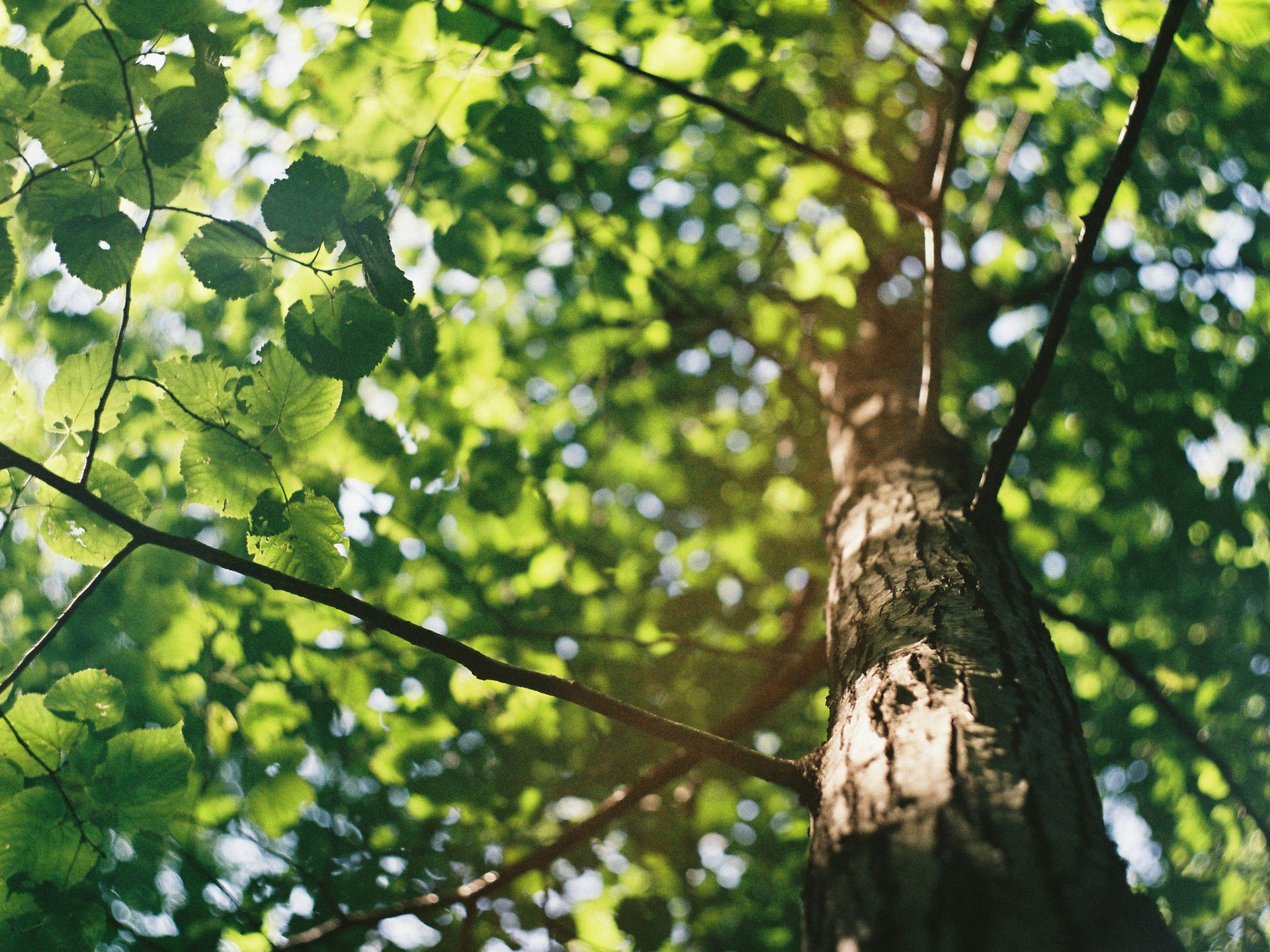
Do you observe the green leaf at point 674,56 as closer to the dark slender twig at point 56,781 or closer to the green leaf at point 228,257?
the green leaf at point 228,257

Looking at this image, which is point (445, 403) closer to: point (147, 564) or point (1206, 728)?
point (147, 564)

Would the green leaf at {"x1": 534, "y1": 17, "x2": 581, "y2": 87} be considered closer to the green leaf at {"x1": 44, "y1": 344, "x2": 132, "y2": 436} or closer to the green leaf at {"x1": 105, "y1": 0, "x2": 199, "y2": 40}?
the green leaf at {"x1": 105, "y1": 0, "x2": 199, "y2": 40}

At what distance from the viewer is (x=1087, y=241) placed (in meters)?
1.31

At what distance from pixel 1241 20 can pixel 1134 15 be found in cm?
20

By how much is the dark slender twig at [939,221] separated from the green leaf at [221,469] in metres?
1.64

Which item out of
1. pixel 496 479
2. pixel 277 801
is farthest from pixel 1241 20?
pixel 277 801

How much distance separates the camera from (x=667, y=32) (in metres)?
1.96

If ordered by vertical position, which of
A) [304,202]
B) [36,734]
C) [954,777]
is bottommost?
[36,734]

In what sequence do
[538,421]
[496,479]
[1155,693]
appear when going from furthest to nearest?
1. [538,421]
2. [496,479]
3. [1155,693]

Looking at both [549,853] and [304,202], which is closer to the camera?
[304,202]

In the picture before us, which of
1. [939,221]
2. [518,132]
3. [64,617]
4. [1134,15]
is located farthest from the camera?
[518,132]

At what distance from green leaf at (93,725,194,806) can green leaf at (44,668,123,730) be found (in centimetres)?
5

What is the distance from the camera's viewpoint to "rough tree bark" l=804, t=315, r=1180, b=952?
79 centimetres

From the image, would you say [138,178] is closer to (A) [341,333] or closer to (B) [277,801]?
(A) [341,333]
